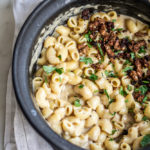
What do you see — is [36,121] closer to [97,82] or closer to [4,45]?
[97,82]

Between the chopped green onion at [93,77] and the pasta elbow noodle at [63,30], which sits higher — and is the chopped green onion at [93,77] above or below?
below

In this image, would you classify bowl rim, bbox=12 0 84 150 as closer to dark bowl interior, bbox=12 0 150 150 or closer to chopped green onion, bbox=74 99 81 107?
dark bowl interior, bbox=12 0 150 150

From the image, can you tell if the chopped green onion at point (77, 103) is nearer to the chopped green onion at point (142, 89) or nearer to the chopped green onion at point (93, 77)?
the chopped green onion at point (93, 77)

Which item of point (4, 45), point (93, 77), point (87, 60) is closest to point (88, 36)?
point (87, 60)

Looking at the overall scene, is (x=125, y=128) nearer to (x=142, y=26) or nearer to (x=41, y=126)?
(x=41, y=126)

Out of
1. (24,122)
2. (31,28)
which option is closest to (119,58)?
(31,28)

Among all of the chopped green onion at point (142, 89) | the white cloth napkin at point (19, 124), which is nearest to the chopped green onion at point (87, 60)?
the chopped green onion at point (142, 89)

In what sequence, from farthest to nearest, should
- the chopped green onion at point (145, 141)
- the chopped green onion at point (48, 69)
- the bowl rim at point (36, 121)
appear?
the chopped green onion at point (48, 69) → the chopped green onion at point (145, 141) → the bowl rim at point (36, 121)
